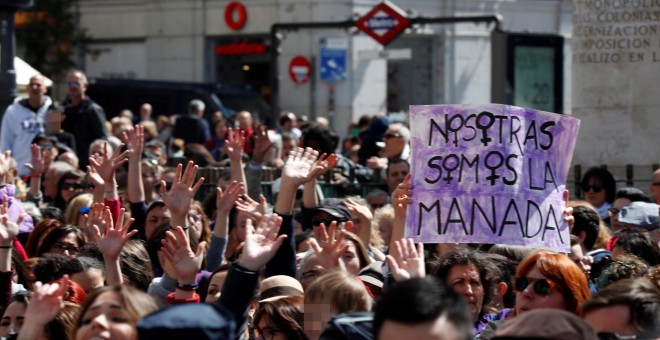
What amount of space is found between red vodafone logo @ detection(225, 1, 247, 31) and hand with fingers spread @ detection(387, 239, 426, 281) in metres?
33.4

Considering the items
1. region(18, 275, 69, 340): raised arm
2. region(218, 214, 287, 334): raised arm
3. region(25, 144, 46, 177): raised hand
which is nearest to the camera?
region(18, 275, 69, 340): raised arm

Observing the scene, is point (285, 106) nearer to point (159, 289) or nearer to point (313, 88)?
point (313, 88)

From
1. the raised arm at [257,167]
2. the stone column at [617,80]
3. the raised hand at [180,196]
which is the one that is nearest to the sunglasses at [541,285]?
the raised hand at [180,196]

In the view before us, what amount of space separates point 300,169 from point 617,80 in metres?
7.39

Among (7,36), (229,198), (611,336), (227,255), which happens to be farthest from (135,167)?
(611,336)

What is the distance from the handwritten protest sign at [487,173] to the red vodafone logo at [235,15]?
3133 cm

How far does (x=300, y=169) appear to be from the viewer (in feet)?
27.5

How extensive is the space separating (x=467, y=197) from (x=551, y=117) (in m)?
0.65

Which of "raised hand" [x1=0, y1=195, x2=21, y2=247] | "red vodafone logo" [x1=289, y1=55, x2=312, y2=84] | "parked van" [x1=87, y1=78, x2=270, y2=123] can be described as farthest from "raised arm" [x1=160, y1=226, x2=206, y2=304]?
"red vodafone logo" [x1=289, y1=55, x2=312, y2=84]

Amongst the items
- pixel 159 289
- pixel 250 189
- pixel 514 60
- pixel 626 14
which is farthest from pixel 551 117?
pixel 514 60

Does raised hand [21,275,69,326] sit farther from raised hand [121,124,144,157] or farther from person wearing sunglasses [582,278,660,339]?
raised hand [121,124,144,157]

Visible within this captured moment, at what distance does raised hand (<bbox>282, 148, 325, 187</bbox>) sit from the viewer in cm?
823

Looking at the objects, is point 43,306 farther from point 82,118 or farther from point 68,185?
point 82,118

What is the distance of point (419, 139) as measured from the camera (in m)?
8.54
